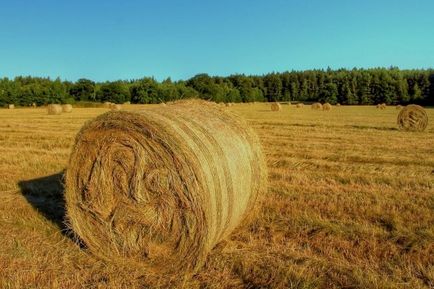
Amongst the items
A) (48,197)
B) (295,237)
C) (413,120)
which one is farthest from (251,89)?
(295,237)

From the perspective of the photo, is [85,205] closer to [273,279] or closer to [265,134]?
[273,279]

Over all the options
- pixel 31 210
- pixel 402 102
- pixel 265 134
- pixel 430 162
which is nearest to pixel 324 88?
pixel 402 102

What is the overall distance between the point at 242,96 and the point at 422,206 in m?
76.9

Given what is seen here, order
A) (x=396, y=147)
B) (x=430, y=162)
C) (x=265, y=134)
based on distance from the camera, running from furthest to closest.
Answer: (x=265, y=134) < (x=396, y=147) < (x=430, y=162)

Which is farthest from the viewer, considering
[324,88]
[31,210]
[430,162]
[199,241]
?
[324,88]

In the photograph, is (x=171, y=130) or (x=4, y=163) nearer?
(x=171, y=130)

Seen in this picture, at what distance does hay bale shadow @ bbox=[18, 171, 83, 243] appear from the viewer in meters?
5.73

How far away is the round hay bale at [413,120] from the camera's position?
61.4ft

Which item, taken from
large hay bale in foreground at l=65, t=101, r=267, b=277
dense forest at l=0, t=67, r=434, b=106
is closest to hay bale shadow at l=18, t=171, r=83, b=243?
large hay bale in foreground at l=65, t=101, r=267, b=277

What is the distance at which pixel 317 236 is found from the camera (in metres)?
5.15

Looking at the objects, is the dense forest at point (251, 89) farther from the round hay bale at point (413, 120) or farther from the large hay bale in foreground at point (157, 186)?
the large hay bale in foreground at point (157, 186)

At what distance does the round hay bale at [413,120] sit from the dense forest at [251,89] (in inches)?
1479

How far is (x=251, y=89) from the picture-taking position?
8506 centimetres

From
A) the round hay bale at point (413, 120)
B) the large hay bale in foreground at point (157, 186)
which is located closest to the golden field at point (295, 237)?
the large hay bale in foreground at point (157, 186)
